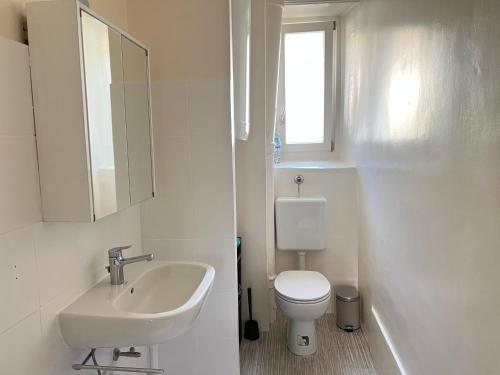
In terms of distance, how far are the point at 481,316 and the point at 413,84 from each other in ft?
3.11

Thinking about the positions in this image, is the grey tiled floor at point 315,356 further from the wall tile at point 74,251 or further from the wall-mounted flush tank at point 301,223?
the wall tile at point 74,251

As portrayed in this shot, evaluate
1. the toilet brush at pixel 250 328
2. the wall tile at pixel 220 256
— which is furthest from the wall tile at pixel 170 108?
the toilet brush at pixel 250 328

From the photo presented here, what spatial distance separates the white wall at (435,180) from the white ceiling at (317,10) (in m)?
0.45

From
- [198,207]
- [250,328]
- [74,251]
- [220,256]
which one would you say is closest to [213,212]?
[198,207]

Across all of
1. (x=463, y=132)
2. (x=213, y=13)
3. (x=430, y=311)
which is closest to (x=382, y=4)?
(x=213, y=13)

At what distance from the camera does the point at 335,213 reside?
2730 millimetres

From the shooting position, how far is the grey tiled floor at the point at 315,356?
217 cm

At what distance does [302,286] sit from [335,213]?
0.68 m

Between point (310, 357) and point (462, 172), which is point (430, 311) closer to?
point (462, 172)

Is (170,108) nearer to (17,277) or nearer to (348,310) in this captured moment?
(17,277)

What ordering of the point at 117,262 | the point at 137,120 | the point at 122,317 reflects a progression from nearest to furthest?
the point at 122,317 < the point at 117,262 < the point at 137,120

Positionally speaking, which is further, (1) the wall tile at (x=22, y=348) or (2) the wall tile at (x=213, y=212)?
(2) the wall tile at (x=213, y=212)

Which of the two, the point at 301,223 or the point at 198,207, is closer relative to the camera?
the point at 198,207

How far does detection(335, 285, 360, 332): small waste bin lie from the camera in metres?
2.57
